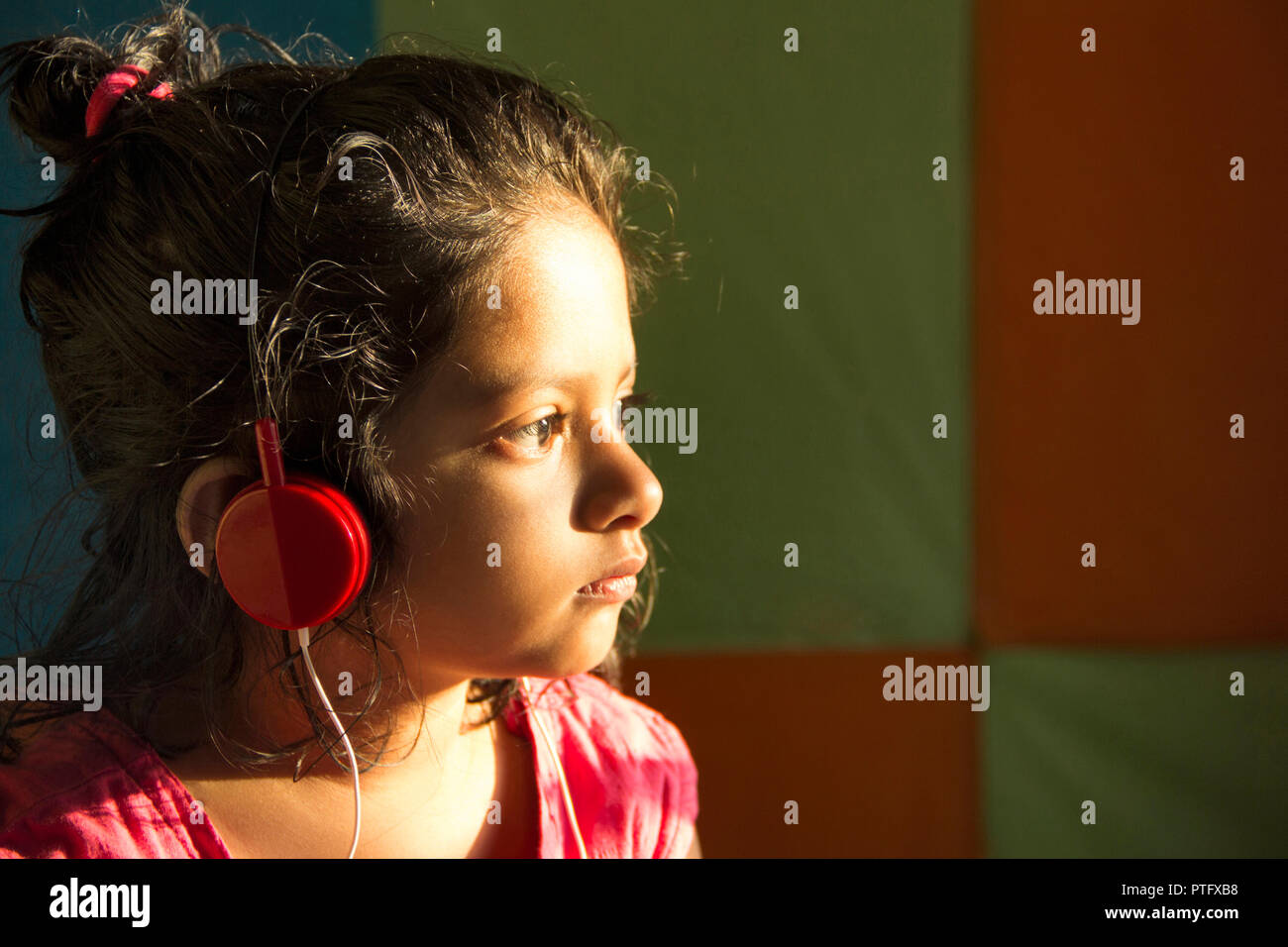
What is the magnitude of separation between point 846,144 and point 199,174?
644mm

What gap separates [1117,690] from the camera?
108cm

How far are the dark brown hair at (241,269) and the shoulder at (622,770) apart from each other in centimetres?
23

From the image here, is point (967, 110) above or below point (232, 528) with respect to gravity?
above

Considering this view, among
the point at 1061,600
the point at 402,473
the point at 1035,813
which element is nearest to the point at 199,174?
the point at 402,473

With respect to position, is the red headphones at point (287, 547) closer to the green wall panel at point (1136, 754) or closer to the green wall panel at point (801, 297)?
the green wall panel at point (801, 297)

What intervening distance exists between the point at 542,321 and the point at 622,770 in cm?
45

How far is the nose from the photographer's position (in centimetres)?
72

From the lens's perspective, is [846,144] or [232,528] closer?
[232,528]

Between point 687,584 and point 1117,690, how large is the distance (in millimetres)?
491

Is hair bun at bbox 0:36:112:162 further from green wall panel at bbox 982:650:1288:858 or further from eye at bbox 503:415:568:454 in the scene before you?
green wall panel at bbox 982:650:1288:858

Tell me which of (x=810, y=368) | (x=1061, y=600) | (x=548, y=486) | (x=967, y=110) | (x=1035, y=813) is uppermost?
(x=967, y=110)
